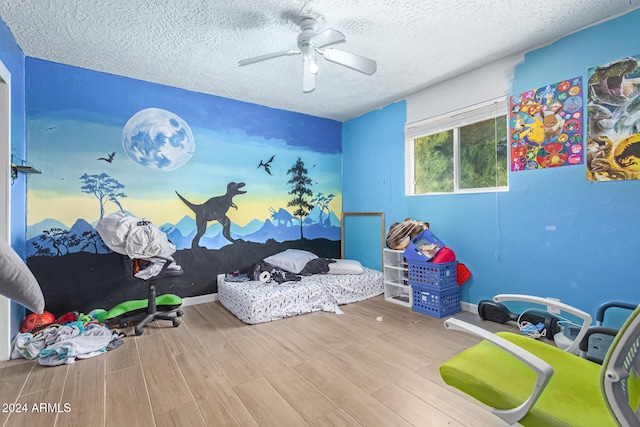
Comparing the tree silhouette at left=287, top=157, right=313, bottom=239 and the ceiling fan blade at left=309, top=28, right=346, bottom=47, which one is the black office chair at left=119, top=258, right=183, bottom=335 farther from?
the ceiling fan blade at left=309, top=28, right=346, bottom=47

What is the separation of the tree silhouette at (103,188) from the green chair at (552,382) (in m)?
3.24

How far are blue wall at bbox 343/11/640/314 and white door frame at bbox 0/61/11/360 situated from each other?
3.71m

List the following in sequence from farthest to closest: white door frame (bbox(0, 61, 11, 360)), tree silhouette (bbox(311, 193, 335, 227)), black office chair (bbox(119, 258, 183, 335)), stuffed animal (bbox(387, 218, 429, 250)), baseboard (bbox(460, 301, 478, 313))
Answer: tree silhouette (bbox(311, 193, 335, 227)), stuffed animal (bbox(387, 218, 429, 250)), baseboard (bbox(460, 301, 478, 313)), black office chair (bbox(119, 258, 183, 335)), white door frame (bbox(0, 61, 11, 360))

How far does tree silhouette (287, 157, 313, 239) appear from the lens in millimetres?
4145

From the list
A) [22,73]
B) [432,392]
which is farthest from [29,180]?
[432,392]

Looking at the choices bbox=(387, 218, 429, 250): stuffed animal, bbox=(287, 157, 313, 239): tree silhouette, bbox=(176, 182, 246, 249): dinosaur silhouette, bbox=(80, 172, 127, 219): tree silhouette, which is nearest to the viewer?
bbox=(80, 172, 127, 219): tree silhouette

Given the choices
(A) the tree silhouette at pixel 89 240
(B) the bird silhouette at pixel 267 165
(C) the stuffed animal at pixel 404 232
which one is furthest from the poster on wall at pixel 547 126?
(A) the tree silhouette at pixel 89 240

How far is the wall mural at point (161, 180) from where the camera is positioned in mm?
2717

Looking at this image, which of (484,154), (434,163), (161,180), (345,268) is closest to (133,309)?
(161,180)

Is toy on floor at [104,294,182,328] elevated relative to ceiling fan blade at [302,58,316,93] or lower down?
lower down

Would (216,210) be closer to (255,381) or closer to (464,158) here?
(255,381)

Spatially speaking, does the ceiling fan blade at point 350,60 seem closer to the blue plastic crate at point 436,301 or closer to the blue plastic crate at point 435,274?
the blue plastic crate at point 435,274

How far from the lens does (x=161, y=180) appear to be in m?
3.23

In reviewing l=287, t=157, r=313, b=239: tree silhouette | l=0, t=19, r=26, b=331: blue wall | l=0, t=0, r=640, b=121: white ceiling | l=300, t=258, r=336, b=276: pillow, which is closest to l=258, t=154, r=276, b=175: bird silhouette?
l=287, t=157, r=313, b=239: tree silhouette
